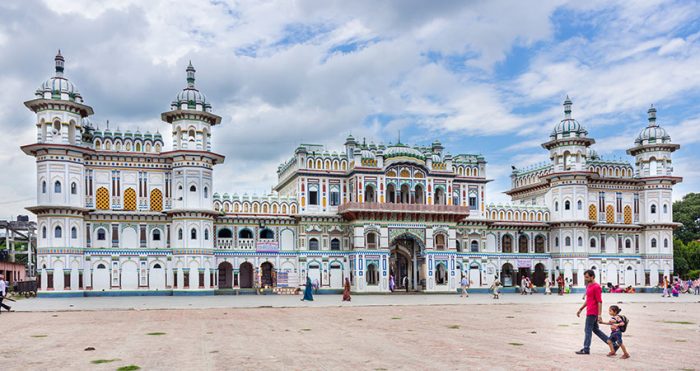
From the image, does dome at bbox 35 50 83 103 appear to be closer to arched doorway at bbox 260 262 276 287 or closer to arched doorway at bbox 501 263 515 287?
arched doorway at bbox 260 262 276 287

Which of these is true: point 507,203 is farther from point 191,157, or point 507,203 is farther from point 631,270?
point 191,157

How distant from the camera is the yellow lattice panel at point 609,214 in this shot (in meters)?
62.1

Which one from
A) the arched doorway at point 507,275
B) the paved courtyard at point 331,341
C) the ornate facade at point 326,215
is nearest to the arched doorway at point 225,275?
the ornate facade at point 326,215

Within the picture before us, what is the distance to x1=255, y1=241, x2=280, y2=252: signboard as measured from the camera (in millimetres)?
54469

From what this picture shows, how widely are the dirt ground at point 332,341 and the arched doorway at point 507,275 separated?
34055 millimetres

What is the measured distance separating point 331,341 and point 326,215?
3781 cm

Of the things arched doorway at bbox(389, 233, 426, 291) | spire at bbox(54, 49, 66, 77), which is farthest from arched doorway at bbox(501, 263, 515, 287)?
spire at bbox(54, 49, 66, 77)

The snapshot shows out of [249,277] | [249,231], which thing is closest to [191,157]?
[249,231]

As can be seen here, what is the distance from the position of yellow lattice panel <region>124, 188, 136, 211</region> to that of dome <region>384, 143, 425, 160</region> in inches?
793

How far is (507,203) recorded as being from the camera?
6262 centimetres

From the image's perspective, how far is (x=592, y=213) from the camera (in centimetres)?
6162

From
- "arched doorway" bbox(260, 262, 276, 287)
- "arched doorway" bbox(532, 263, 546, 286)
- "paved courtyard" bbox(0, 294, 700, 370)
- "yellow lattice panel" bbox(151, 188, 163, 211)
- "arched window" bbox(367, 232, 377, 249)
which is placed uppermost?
"yellow lattice panel" bbox(151, 188, 163, 211)

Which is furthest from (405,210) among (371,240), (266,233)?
(266,233)

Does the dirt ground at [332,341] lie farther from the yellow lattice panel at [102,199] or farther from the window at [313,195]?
the window at [313,195]
